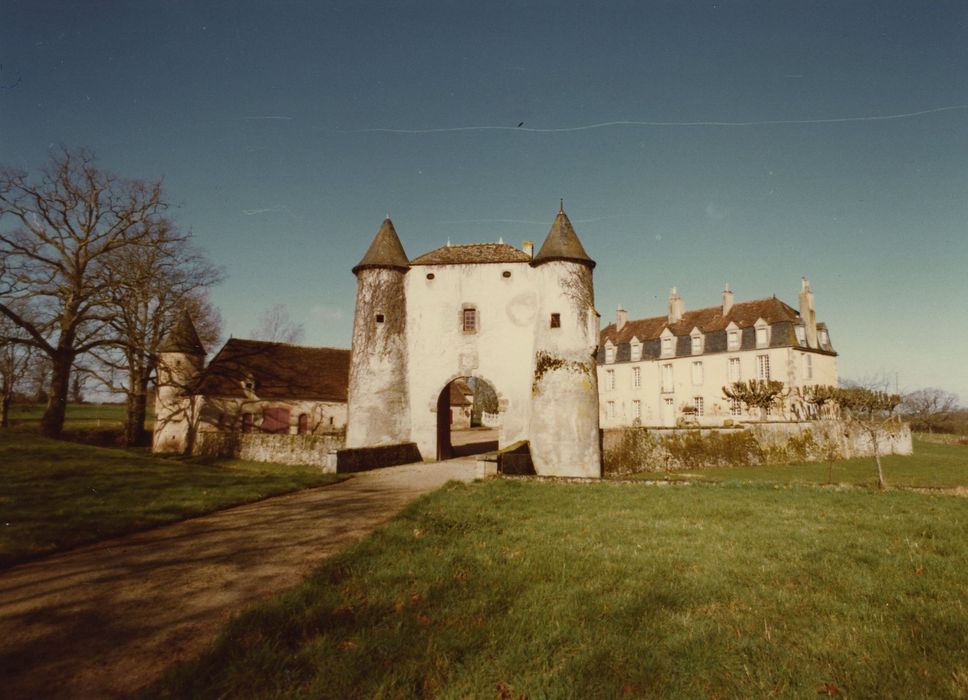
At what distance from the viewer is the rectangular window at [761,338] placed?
118ft

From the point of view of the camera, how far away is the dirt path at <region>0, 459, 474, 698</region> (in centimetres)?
328

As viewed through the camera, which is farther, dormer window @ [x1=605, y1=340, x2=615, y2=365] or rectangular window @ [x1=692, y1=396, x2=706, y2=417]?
dormer window @ [x1=605, y1=340, x2=615, y2=365]

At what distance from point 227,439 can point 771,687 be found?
→ 2528 cm

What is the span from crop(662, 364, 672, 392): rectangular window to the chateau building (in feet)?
0.28

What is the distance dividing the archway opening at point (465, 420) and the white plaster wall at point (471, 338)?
0.73 meters

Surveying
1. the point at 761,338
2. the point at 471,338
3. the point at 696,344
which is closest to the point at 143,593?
the point at 471,338

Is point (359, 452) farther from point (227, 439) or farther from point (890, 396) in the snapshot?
point (890, 396)

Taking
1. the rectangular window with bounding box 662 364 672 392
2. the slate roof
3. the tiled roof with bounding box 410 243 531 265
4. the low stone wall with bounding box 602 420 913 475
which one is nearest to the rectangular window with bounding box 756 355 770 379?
the rectangular window with bounding box 662 364 672 392

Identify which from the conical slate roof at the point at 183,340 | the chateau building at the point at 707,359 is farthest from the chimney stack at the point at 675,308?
the conical slate roof at the point at 183,340

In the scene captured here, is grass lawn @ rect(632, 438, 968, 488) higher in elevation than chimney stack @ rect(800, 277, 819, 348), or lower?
lower

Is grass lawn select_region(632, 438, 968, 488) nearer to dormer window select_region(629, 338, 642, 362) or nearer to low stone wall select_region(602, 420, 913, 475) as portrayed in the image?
low stone wall select_region(602, 420, 913, 475)

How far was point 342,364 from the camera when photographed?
32.2 meters

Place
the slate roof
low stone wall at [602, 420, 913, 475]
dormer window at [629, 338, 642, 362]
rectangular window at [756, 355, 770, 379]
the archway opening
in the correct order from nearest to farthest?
the archway opening → low stone wall at [602, 420, 913, 475] → the slate roof → rectangular window at [756, 355, 770, 379] → dormer window at [629, 338, 642, 362]

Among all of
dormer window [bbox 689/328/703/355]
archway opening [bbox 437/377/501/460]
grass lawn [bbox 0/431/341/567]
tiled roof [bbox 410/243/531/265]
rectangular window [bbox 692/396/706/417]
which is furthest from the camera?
dormer window [bbox 689/328/703/355]
